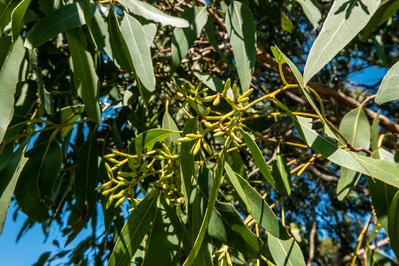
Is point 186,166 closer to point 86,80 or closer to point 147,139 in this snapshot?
point 147,139

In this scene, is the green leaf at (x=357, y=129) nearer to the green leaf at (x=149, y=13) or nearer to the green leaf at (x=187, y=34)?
the green leaf at (x=187, y=34)

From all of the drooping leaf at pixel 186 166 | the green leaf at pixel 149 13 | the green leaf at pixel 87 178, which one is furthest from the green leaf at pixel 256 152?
the green leaf at pixel 87 178

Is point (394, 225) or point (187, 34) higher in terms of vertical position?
point (187, 34)

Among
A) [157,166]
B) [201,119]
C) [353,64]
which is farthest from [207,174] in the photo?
[353,64]

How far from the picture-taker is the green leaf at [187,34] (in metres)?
1.39

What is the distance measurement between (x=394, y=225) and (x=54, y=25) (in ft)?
2.89

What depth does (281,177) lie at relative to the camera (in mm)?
1120

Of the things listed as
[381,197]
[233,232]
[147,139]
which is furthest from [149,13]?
[381,197]

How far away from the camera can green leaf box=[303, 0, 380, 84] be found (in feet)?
2.90

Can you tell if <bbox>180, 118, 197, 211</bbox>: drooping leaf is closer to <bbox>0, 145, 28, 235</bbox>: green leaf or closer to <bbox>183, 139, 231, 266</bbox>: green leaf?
<bbox>183, 139, 231, 266</bbox>: green leaf

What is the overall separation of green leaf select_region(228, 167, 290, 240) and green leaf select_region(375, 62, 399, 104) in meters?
0.29

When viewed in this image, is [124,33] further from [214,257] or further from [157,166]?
[214,257]

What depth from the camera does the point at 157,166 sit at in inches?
48.3

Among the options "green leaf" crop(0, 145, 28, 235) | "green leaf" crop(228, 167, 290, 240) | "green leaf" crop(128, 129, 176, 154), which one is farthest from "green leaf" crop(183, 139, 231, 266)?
"green leaf" crop(0, 145, 28, 235)
